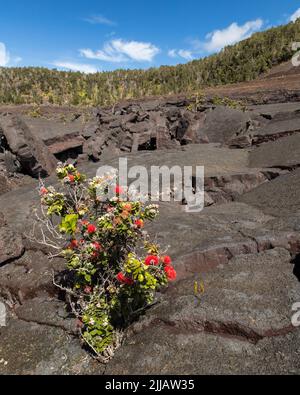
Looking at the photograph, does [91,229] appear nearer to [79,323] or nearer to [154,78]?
[79,323]

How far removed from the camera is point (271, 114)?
17328mm

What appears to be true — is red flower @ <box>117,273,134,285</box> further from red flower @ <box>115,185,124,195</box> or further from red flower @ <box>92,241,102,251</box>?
red flower @ <box>115,185,124,195</box>

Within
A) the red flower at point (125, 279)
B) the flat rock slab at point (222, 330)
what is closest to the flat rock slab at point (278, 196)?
the flat rock slab at point (222, 330)

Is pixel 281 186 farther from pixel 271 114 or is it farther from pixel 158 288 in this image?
pixel 271 114

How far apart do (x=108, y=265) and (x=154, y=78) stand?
39.5 metres

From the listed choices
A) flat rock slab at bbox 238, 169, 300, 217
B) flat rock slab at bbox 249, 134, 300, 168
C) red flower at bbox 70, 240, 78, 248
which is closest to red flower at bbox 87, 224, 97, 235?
red flower at bbox 70, 240, 78, 248

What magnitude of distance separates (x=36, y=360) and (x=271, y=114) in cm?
1601

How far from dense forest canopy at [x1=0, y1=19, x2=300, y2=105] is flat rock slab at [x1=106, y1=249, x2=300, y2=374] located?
29048 millimetres

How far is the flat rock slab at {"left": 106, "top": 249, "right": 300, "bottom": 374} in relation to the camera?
394cm

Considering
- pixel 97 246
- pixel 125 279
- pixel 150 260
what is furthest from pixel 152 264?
pixel 97 246

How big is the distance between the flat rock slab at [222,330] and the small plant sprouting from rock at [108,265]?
0.28 m

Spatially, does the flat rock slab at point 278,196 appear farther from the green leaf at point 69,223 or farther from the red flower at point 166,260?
the green leaf at point 69,223

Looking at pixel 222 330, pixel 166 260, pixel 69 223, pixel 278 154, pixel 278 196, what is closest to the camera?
pixel 222 330

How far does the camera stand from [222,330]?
4.39 meters
